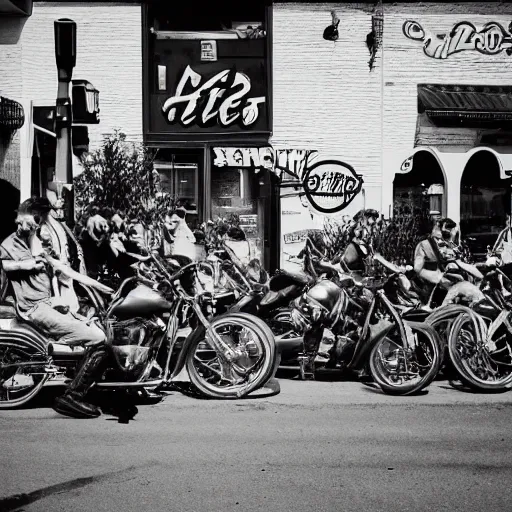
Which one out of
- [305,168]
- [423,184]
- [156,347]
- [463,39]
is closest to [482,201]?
[423,184]

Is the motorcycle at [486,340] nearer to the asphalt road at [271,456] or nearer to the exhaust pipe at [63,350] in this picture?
the asphalt road at [271,456]

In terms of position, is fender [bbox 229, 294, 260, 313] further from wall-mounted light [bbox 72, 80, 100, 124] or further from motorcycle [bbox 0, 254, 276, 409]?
wall-mounted light [bbox 72, 80, 100, 124]

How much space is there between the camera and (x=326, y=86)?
48.4ft

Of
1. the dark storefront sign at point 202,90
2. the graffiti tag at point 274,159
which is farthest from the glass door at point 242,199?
the dark storefront sign at point 202,90

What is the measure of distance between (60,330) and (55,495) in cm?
235

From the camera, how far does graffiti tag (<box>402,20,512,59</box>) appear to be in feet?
48.8

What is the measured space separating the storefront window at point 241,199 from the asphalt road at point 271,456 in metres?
7.09

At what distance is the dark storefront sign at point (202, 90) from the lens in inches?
577

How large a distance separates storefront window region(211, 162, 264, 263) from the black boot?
7966mm

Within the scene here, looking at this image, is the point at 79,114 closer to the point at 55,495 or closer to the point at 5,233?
the point at 5,233

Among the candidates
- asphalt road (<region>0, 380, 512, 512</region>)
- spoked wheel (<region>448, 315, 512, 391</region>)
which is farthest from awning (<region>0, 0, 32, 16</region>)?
spoked wheel (<region>448, 315, 512, 391</region>)

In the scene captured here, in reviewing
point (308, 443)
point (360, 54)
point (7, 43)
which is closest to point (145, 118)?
point (7, 43)

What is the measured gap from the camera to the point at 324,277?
28.3ft

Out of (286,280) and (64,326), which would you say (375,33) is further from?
(64,326)
